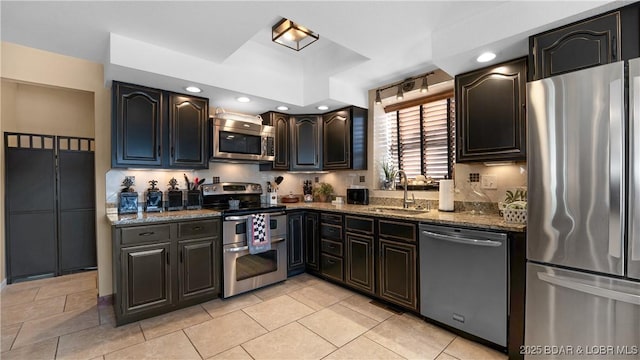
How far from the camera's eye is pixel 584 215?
4.99ft

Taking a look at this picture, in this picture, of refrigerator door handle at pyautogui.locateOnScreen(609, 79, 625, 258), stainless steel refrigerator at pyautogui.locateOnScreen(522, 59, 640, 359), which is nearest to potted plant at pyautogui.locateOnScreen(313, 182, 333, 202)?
stainless steel refrigerator at pyautogui.locateOnScreen(522, 59, 640, 359)

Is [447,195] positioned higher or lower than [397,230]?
higher

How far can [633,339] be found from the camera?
4.56ft

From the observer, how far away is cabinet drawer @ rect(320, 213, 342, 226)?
311 cm

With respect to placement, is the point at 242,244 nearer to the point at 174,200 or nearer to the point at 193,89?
the point at 174,200

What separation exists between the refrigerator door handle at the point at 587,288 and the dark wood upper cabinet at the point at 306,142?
8.99 ft

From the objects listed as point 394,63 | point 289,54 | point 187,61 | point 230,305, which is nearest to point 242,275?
point 230,305

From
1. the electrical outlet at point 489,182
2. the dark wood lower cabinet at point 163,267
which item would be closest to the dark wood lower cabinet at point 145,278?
the dark wood lower cabinet at point 163,267

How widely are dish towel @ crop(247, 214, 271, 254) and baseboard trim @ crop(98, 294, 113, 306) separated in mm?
1480

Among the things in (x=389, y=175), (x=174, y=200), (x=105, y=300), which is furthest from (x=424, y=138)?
(x=105, y=300)

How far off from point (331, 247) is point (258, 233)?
0.88 meters

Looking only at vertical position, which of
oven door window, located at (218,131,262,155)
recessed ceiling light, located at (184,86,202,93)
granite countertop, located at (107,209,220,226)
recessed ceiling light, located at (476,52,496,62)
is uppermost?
recessed ceiling light, located at (476,52,496,62)

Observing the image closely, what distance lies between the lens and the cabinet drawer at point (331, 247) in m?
3.11

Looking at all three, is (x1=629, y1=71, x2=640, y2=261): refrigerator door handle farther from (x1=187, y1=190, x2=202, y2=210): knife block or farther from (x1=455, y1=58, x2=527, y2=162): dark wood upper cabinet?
(x1=187, y1=190, x2=202, y2=210): knife block
